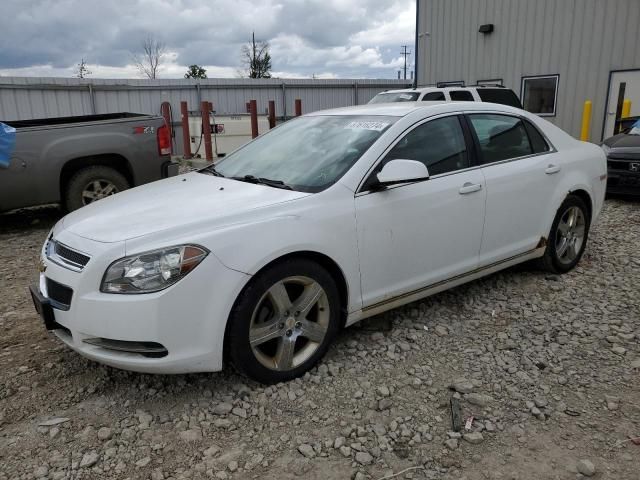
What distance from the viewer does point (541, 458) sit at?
7.91ft

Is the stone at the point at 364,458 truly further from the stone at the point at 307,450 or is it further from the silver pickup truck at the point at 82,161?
the silver pickup truck at the point at 82,161

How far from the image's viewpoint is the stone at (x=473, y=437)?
254 centimetres

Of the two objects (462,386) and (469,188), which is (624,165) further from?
(462,386)

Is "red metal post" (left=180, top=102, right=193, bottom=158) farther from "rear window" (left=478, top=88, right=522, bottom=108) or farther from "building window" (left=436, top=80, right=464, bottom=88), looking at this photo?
"building window" (left=436, top=80, right=464, bottom=88)

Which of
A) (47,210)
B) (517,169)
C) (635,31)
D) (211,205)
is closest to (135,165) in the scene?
(47,210)

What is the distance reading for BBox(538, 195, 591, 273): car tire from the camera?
4457mm

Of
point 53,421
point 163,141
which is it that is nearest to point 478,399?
point 53,421

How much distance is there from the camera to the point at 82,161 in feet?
21.7

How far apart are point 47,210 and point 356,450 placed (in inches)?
278

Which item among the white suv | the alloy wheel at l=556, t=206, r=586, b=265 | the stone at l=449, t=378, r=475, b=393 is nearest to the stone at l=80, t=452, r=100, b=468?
the stone at l=449, t=378, r=475, b=393

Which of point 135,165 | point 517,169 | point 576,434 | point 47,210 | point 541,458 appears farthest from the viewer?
point 47,210

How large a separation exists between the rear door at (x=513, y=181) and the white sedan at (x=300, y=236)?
0.04ft

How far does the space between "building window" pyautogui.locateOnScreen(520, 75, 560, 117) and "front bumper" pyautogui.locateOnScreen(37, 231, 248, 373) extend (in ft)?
43.7

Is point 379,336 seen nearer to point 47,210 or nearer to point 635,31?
point 47,210
